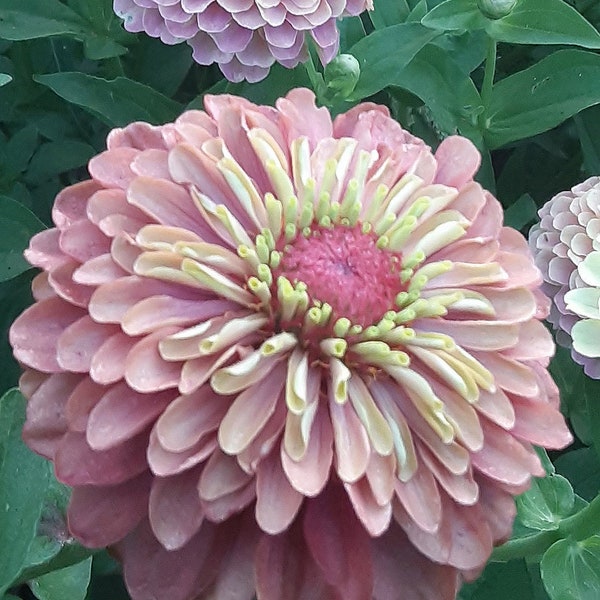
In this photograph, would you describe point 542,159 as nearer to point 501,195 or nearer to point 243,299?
point 501,195

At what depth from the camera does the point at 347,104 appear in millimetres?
787

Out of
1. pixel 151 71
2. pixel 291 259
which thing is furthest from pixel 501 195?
pixel 291 259

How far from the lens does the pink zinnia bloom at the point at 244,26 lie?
0.67 m

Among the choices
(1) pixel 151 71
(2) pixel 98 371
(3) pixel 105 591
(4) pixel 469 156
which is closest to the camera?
(2) pixel 98 371

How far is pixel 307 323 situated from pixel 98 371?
0.11 m

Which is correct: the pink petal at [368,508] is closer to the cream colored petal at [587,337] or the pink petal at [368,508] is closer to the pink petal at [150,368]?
the pink petal at [150,368]

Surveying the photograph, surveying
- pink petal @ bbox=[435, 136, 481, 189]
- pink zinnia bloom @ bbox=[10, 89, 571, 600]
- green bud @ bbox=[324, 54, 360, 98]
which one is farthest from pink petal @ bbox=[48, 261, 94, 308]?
green bud @ bbox=[324, 54, 360, 98]

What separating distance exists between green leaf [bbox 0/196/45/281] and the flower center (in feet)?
1.10

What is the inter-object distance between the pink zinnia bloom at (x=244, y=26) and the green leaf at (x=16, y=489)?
0.98ft

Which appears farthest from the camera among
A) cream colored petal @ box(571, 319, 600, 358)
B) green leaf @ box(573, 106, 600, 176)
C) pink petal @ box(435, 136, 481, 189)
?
green leaf @ box(573, 106, 600, 176)

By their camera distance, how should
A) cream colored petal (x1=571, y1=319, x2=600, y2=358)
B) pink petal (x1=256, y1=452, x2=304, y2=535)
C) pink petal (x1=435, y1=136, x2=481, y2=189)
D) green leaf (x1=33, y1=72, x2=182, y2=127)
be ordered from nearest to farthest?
pink petal (x1=256, y1=452, x2=304, y2=535)
pink petal (x1=435, y1=136, x2=481, y2=189)
cream colored petal (x1=571, y1=319, x2=600, y2=358)
green leaf (x1=33, y1=72, x2=182, y2=127)

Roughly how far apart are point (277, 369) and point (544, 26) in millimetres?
463

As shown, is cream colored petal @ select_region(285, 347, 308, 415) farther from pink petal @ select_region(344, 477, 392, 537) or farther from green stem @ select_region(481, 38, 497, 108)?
green stem @ select_region(481, 38, 497, 108)

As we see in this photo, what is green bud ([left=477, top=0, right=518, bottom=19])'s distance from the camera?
731mm
